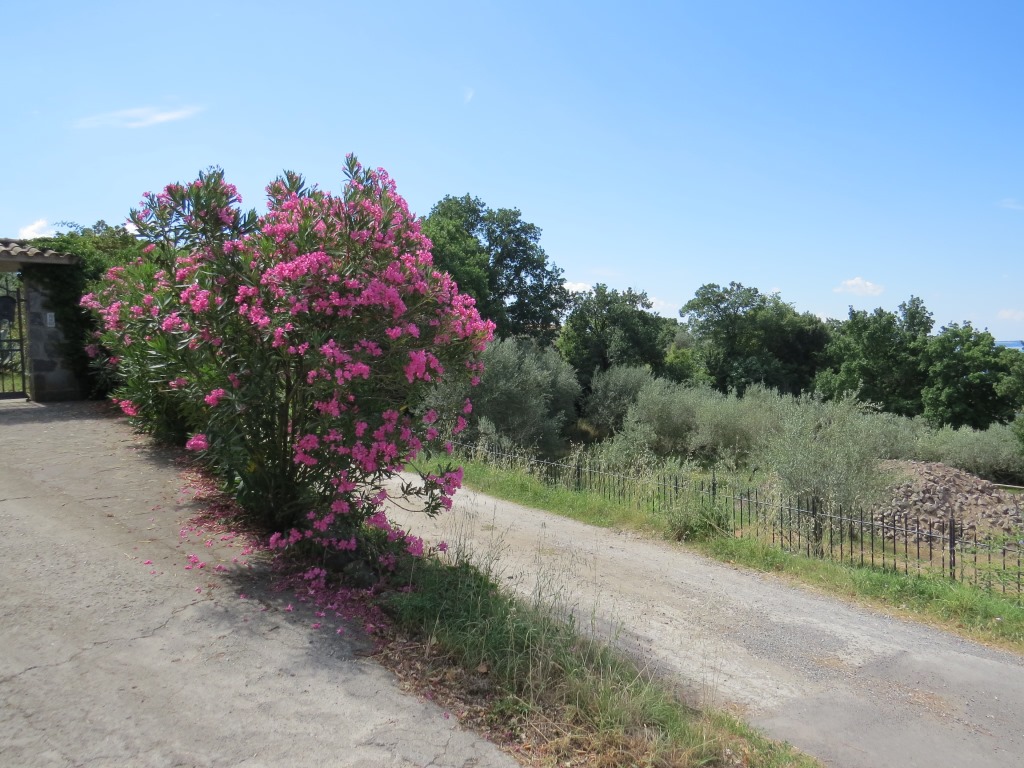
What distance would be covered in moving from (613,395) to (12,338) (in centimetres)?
2132

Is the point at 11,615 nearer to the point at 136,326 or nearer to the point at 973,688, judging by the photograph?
the point at 136,326

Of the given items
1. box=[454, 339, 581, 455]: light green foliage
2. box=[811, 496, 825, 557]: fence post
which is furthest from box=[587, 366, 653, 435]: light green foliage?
box=[811, 496, 825, 557]: fence post

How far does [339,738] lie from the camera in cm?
326

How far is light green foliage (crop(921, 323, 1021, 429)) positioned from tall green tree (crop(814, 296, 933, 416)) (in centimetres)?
92

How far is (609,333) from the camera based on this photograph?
1369 inches

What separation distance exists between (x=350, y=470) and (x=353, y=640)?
118 cm

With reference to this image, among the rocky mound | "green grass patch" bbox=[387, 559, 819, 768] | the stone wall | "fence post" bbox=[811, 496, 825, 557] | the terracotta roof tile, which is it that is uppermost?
the terracotta roof tile

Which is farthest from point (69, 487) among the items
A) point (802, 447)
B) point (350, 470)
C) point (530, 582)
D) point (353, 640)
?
point (802, 447)

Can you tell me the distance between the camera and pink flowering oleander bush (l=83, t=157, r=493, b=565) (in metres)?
4.62

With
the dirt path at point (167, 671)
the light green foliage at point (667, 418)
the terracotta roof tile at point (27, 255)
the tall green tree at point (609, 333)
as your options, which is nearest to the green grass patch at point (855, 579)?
the dirt path at point (167, 671)

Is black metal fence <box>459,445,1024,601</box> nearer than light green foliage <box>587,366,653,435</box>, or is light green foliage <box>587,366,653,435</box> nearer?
black metal fence <box>459,445,1024,601</box>

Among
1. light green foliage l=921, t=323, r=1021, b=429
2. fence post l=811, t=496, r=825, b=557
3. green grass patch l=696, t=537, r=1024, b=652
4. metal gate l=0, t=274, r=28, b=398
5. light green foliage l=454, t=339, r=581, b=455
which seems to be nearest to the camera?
green grass patch l=696, t=537, r=1024, b=652

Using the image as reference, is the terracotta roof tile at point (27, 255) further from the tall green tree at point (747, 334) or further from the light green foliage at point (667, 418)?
the tall green tree at point (747, 334)

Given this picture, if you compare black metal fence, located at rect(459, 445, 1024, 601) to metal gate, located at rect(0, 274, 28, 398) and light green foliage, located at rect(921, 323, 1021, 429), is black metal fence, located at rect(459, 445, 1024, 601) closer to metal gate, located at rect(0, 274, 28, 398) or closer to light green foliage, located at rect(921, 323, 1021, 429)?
metal gate, located at rect(0, 274, 28, 398)
